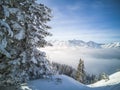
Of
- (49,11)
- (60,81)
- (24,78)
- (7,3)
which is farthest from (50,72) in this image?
(7,3)

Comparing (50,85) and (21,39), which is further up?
(21,39)

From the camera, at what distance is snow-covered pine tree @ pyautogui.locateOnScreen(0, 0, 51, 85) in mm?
8164

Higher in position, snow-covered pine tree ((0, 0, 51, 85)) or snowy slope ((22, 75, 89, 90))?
snow-covered pine tree ((0, 0, 51, 85))

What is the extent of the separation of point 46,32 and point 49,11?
5.39ft

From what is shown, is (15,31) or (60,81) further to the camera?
(60,81)

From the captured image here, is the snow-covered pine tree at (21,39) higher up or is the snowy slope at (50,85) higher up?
the snow-covered pine tree at (21,39)

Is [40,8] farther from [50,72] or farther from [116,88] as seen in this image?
[116,88]

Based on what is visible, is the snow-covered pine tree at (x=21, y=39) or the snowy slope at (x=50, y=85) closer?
the snow-covered pine tree at (x=21, y=39)

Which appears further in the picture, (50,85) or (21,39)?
(50,85)

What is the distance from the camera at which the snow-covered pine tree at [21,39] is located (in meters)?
8.16

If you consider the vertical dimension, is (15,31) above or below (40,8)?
below

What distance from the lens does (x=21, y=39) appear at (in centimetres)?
1035

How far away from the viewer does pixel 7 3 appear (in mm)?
8320

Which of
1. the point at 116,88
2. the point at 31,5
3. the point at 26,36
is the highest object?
the point at 31,5
